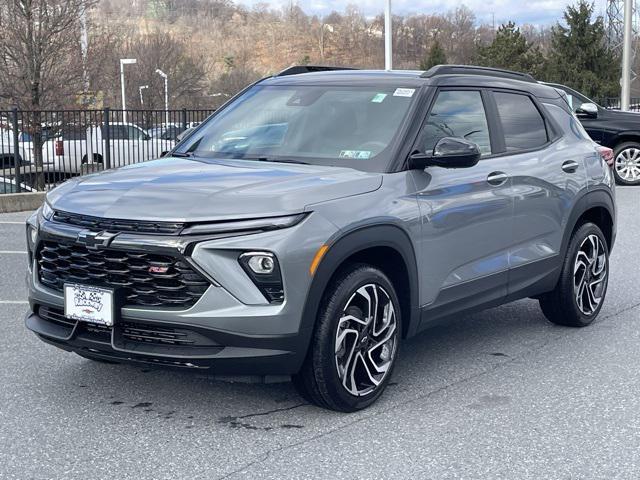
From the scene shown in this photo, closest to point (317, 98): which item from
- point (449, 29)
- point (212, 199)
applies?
point (212, 199)

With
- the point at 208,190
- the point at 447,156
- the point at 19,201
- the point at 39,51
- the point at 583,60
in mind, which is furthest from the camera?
the point at 583,60

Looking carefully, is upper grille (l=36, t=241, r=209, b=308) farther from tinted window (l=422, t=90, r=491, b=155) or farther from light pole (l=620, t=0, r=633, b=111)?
light pole (l=620, t=0, r=633, b=111)

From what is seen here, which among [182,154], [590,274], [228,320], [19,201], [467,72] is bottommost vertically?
[19,201]

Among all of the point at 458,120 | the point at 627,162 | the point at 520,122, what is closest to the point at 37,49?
the point at 627,162

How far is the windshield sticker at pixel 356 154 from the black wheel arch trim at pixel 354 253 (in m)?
0.50

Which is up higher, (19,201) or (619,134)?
(619,134)

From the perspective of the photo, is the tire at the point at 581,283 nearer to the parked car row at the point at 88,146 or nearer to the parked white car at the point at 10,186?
the parked car row at the point at 88,146

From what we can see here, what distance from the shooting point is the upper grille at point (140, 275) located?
13.2ft

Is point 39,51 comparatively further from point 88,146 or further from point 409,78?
point 409,78

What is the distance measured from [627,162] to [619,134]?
2.20ft

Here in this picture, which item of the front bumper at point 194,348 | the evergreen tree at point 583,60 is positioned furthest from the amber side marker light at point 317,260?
the evergreen tree at point 583,60

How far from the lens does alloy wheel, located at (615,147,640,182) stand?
17.5 meters

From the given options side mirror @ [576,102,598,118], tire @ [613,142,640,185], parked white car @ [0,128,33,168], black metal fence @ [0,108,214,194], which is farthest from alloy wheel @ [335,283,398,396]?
tire @ [613,142,640,185]

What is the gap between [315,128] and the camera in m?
5.22
